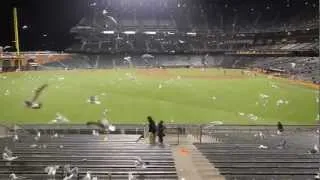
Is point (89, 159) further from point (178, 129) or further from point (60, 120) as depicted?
point (60, 120)

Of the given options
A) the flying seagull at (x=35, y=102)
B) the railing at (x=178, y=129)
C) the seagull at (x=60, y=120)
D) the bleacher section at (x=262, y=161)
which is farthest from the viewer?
the flying seagull at (x=35, y=102)

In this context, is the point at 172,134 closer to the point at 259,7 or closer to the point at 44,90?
the point at 44,90

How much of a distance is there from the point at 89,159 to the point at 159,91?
20.0 m

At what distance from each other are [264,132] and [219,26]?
4124cm

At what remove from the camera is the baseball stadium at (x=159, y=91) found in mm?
11766

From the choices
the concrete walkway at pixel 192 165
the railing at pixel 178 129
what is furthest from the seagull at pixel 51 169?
the railing at pixel 178 129

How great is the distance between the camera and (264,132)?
20.9 metres

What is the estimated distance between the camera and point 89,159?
38.3ft

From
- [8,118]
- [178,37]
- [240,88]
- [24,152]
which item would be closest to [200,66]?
[178,37]

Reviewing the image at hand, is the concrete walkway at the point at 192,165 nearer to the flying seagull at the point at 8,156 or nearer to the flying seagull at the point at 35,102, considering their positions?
the flying seagull at the point at 8,156

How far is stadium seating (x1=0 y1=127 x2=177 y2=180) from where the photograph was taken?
10.2 m

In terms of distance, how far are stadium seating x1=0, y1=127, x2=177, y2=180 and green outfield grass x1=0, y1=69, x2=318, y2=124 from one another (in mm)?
9838

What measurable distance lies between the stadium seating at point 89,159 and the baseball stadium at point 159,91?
0.04 metres

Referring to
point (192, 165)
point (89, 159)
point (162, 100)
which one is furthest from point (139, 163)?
point (162, 100)
